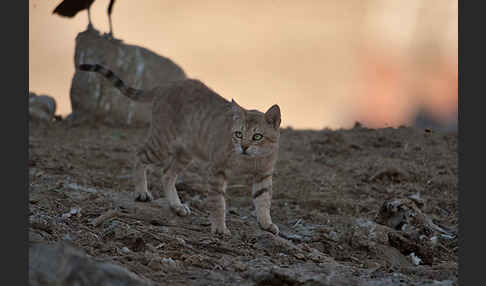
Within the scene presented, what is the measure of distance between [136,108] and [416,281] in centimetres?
1011

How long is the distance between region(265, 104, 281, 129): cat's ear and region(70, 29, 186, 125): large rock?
8.01 meters

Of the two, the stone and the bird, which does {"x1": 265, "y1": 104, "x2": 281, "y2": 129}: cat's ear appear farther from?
the bird

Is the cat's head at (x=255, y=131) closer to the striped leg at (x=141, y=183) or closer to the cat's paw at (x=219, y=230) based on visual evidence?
the cat's paw at (x=219, y=230)

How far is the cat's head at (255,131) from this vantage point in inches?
209

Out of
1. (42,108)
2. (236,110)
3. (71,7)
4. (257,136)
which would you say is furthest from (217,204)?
(71,7)

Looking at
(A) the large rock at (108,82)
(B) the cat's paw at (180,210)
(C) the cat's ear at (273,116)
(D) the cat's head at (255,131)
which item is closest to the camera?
(D) the cat's head at (255,131)

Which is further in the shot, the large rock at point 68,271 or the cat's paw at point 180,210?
the cat's paw at point 180,210

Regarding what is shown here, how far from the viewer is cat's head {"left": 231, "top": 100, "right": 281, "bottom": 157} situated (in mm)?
5305

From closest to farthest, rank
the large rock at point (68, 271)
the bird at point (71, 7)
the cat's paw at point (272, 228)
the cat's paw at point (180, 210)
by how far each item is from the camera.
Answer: the large rock at point (68, 271)
the cat's paw at point (272, 228)
the cat's paw at point (180, 210)
the bird at point (71, 7)

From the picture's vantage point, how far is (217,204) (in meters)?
5.39

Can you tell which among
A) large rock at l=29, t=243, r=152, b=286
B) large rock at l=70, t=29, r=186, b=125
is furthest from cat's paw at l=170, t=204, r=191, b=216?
large rock at l=70, t=29, r=186, b=125

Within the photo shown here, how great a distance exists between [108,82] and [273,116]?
27.8 ft

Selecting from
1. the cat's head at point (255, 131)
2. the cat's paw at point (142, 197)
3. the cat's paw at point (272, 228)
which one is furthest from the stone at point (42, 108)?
the cat's paw at point (272, 228)

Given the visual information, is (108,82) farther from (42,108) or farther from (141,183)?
(141,183)
